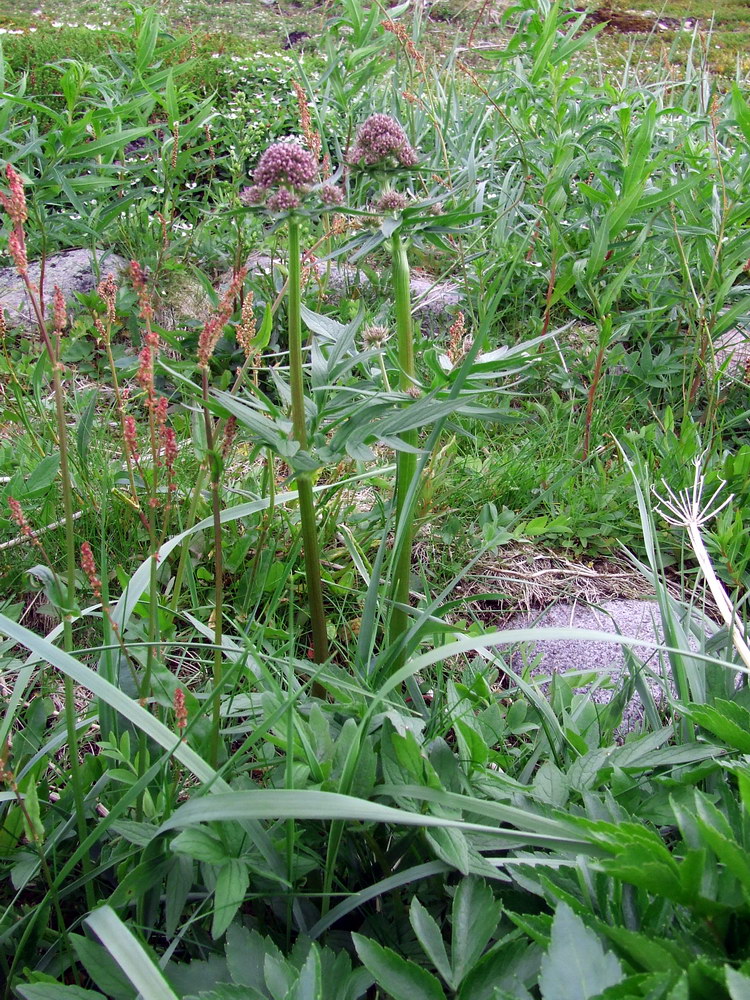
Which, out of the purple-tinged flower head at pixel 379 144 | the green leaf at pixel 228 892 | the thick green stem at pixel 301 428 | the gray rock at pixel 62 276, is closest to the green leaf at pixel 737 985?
the green leaf at pixel 228 892

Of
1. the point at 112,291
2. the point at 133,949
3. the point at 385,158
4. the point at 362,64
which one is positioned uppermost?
the point at 362,64

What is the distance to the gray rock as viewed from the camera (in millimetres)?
3166

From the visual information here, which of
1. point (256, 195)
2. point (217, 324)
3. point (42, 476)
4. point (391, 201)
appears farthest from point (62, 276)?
point (217, 324)

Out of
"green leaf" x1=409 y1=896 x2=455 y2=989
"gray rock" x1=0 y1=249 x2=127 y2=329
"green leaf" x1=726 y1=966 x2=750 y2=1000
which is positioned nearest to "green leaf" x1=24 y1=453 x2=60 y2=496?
"green leaf" x1=409 y1=896 x2=455 y2=989

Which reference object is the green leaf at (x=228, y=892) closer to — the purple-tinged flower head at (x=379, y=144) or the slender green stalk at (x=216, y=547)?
the slender green stalk at (x=216, y=547)

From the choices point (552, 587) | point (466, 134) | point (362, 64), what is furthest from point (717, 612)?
point (466, 134)

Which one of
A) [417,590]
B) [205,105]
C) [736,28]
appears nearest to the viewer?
[417,590]

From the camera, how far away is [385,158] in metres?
1.35

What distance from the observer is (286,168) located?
1234mm

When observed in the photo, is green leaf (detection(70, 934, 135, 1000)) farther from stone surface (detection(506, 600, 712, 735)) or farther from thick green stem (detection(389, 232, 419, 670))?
stone surface (detection(506, 600, 712, 735))

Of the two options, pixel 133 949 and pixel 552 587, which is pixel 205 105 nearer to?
pixel 552 587

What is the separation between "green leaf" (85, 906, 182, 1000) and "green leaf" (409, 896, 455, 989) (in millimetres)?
284

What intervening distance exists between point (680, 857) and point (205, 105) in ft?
10.1

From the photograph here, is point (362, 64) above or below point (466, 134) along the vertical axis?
above
